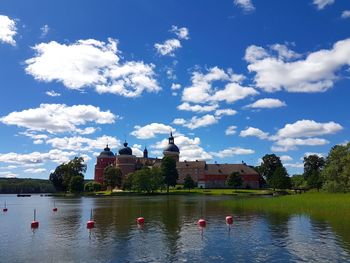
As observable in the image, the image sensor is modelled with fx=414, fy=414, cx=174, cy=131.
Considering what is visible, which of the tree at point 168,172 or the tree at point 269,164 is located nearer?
the tree at point 168,172

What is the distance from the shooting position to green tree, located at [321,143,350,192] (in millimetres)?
93481

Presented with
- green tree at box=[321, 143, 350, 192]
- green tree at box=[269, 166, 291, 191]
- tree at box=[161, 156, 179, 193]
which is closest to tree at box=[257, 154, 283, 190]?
green tree at box=[269, 166, 291, 191]

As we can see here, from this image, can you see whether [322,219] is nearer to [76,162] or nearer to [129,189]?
[129,189]

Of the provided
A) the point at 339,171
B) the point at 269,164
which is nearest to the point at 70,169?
the point at 269,164

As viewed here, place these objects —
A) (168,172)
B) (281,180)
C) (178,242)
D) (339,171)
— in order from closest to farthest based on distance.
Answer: (178,242) → (339,171) → (281,180) → (168,172)

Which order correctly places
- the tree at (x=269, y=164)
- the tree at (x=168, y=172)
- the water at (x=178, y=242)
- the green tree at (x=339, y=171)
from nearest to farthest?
the water at (x=178, y=242)
the green tree at (x=339, y=171)
the tree at (x=168, y=172)
the tree at (x=269, y=164)

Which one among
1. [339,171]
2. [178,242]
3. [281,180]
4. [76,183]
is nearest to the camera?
[178,242]

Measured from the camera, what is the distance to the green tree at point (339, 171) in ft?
307

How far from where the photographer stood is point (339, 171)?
100812 millimetres

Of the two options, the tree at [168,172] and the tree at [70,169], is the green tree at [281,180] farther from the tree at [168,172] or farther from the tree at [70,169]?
the tree at [70,169]

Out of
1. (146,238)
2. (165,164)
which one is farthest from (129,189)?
(146,238)

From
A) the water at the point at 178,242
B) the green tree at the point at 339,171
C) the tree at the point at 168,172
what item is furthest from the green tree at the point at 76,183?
the water at the point at 178,242

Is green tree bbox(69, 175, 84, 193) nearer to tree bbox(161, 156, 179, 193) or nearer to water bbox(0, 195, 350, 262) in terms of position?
tree bbox(161, 156, 179, 193)

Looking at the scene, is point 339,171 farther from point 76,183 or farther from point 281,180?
point 76,183
